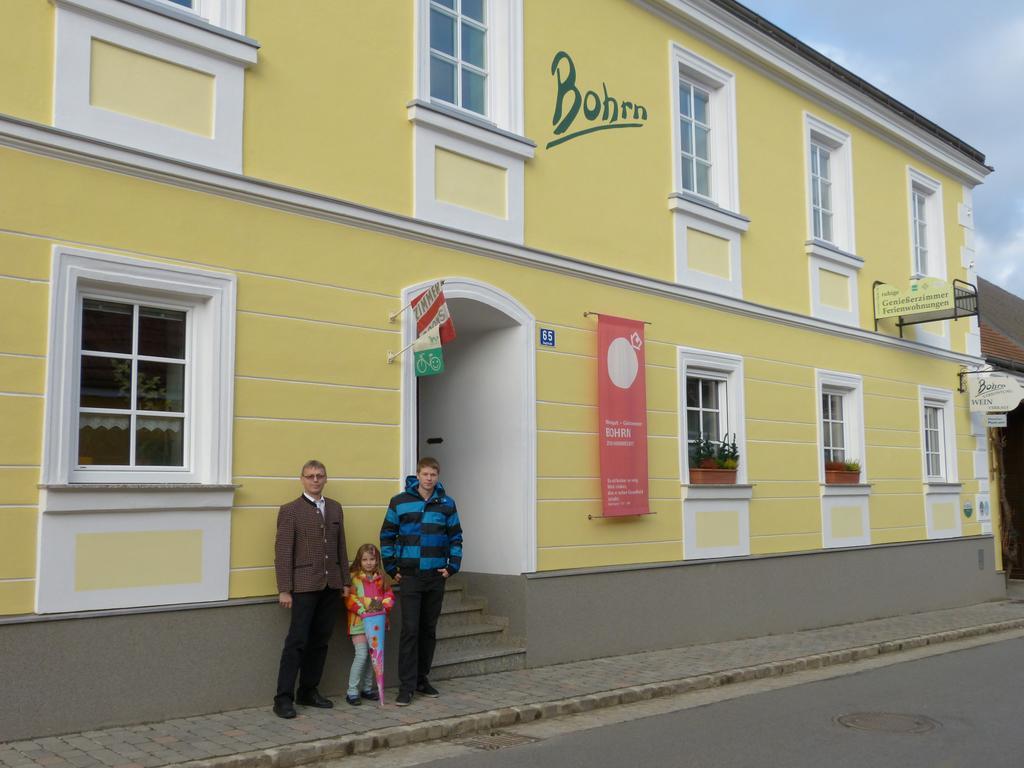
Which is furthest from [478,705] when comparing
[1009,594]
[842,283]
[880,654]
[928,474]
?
[1009,594]

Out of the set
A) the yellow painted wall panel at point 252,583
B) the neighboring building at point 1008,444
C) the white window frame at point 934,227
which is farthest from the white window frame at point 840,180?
the yellow painted wall panel at point 252,583

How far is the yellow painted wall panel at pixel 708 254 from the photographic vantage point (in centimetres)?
1180

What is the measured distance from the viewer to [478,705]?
25.5 ft

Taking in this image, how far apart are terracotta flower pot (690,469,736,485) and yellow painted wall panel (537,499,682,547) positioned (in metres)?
0.45

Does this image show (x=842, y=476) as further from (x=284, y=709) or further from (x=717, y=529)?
(x=284, y=709)

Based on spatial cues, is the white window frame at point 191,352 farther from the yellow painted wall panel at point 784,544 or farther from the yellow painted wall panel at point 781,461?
the yellow painted wall panel at point 784,544

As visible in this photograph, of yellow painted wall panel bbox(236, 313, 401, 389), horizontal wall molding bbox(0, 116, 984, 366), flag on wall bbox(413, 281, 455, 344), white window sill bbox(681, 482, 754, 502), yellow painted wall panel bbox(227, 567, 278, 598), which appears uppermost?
horizontal wall molding bbox(0, 116, 984, 366)

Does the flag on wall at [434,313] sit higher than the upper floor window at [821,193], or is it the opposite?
the upper floor window at [821,193]

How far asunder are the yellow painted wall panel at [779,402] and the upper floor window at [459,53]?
4896 millimetres

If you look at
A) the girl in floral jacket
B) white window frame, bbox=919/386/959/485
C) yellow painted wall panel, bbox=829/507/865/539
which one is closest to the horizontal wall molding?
the girl in floral jacket

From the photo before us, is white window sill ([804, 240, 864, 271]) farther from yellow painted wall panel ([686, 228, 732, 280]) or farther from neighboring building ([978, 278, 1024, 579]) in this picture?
neighboring building ([978, 278, 1024, 579])

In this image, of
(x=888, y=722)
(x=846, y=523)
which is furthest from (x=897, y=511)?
(x=888, y=722)

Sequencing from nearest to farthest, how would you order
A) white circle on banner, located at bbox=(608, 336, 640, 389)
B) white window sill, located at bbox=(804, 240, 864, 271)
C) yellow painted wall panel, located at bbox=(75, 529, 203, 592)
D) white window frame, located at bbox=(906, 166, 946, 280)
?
yellow painted wall panel, located at bbox=(75, 529, 203, 592) → white circle on banner, located at bbox=(608, 336, 640, 389) → white window sill, located at bbox=(804, 240, 864, 271) → white window frame, located at bbox=(906, 166, 946, 280)

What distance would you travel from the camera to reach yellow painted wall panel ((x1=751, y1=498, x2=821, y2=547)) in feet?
40.1
